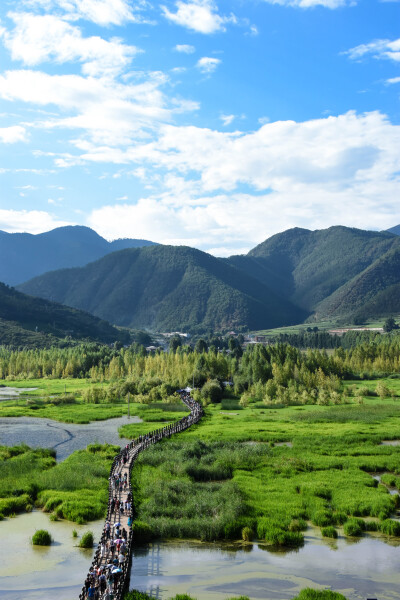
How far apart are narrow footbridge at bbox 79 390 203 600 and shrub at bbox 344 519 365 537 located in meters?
15.3

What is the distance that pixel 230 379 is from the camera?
459 feet

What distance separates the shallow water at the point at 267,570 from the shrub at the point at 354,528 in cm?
85

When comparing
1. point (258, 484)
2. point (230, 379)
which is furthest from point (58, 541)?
point (230, 379)

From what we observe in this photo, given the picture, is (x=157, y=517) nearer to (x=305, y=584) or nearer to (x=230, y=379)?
(x=305, y=584)

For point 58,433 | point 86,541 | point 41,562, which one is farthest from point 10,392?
point 41,562

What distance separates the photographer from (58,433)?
265 ft

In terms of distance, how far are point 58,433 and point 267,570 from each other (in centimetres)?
5612

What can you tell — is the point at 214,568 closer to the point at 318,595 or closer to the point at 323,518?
the point at 318,595

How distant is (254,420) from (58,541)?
58879 mm

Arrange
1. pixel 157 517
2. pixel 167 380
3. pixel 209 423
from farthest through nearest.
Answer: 1. pixel 167 380
2. pixel 209 423
3. pixel 157 517

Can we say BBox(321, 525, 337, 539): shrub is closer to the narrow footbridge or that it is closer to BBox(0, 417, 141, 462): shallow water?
the narrow footbridge

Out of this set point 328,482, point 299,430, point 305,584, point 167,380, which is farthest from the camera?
point 167,380

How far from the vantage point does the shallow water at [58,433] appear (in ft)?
233

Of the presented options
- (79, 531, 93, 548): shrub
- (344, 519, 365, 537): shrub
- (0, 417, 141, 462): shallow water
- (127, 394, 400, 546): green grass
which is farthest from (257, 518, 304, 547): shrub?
(0, 417, 141, 462): shallow water
